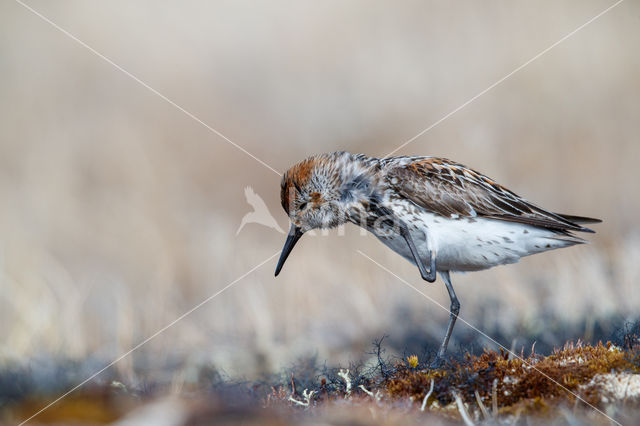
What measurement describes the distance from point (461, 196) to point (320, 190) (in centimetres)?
112

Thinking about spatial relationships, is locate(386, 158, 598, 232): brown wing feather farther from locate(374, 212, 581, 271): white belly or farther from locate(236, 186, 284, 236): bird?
locate(236, 186, 284, 236): bird

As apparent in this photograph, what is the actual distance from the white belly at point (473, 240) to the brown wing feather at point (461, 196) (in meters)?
0.07

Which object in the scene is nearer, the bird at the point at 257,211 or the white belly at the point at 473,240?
the white belly at the point at 473,240

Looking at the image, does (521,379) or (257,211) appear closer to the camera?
(521,379)

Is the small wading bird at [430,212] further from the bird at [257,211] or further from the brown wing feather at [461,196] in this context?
the bird at [257,211]

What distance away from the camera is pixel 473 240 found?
15.9 feet

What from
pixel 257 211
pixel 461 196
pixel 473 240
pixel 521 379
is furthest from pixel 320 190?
pixel 257 211

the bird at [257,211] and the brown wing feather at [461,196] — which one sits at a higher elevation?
the brown wing feather at [461,196]

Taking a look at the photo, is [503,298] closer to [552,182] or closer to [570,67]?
[552,182]

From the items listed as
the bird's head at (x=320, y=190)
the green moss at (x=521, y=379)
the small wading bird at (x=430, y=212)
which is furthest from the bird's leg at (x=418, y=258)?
the green moss at (x=521, y=379)

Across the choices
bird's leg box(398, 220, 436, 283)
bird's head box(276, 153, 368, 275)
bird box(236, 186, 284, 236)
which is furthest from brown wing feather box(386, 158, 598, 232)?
bird box(236, 186, 284, 236)

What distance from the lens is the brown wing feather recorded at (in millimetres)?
4824

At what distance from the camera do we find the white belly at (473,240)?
4.79 meters

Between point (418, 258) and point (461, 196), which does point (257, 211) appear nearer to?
point (461, 196)
